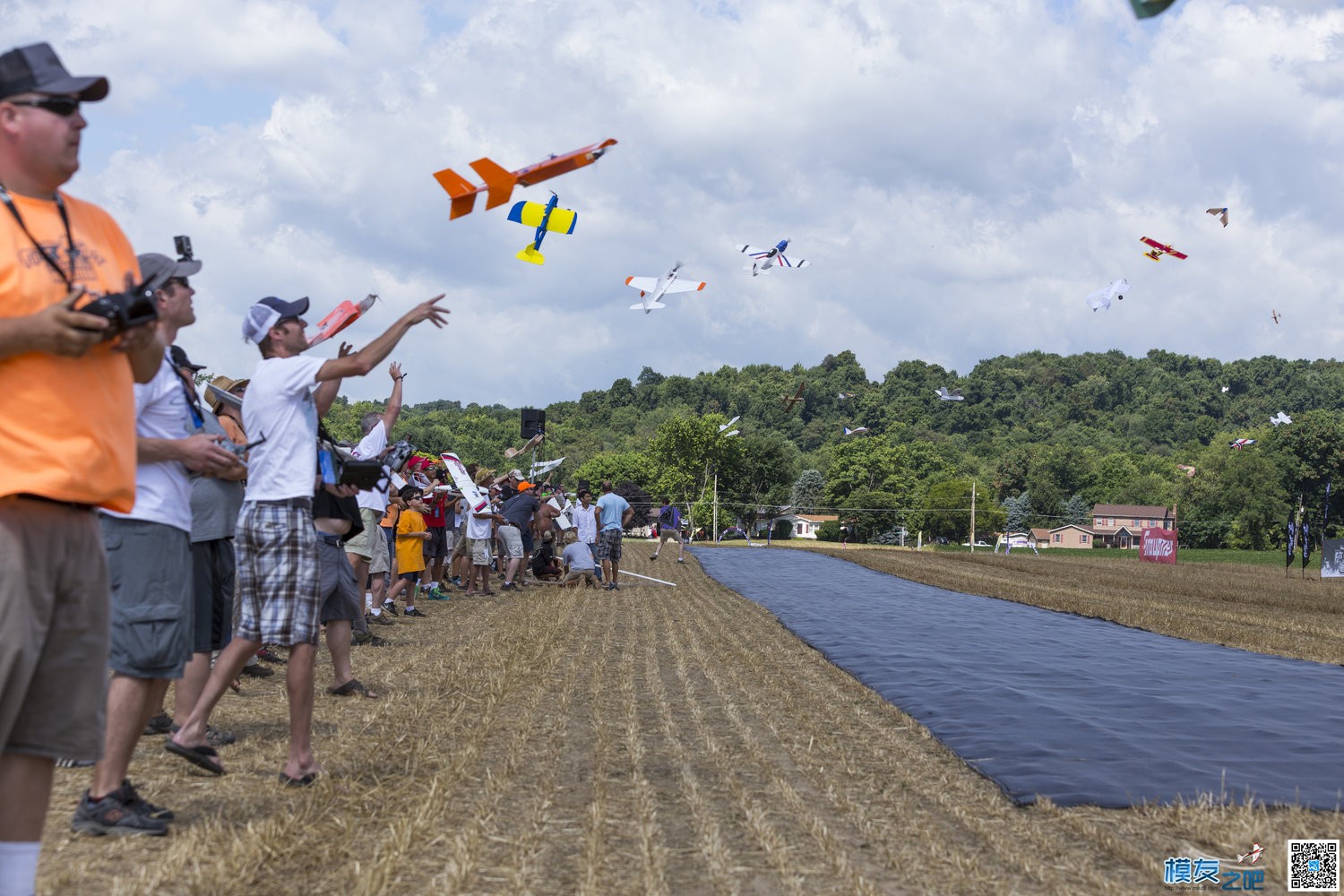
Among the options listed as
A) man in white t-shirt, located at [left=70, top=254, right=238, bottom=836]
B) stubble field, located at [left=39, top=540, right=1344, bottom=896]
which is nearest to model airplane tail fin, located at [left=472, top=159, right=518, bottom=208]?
man in white t-shirt, located at [left=70, top=254, right=238, bottom=836]

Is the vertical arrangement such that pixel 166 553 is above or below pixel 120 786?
above

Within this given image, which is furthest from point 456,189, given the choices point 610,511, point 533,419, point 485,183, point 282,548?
point 533,419

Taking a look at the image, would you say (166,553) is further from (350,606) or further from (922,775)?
(922,775)

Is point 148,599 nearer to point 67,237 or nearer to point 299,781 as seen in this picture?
point 299,781

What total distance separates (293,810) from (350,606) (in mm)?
2445

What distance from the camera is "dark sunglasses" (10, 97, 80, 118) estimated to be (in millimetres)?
2678

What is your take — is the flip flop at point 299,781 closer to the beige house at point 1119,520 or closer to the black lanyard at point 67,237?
the black lanyard at point 67,237

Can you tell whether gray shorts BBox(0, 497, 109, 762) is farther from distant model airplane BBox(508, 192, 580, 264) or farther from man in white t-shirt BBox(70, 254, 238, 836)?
distant model airplane BBox(508, 192, 580, 264)

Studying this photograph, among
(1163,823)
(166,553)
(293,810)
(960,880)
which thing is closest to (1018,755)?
(1163,823)

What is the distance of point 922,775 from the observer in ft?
18.7

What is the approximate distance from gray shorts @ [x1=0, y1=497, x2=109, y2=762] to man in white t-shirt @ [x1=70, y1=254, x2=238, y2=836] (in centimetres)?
129

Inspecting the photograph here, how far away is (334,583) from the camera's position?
22.0 feet

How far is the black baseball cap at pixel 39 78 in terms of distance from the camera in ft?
8.76

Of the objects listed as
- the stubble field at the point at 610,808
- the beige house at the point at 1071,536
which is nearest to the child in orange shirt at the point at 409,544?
the stubble field at the point at 610,808
